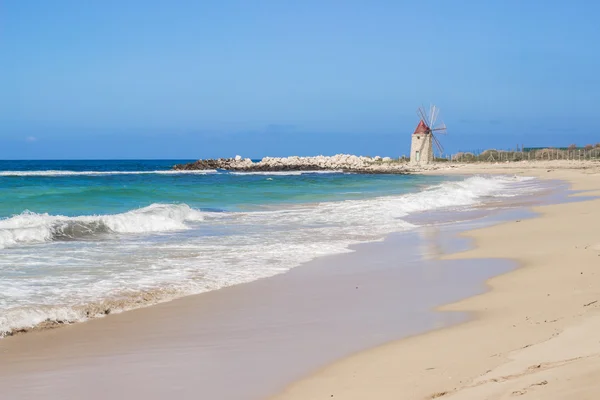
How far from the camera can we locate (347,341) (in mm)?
5406

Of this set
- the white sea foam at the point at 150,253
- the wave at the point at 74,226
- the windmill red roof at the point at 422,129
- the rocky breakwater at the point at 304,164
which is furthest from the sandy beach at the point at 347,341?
the rocky breakwater at the point at 304,164

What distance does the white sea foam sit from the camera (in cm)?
702

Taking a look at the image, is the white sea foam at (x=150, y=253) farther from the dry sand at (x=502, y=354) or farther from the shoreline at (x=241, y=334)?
the dry sand at (x=502, y=354)

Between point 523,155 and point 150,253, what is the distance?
67.2 meters

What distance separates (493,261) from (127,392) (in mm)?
6751

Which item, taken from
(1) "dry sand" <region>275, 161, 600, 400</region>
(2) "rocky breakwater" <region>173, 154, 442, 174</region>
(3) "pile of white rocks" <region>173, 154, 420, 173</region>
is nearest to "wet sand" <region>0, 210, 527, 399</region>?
(1) "dry sand" <region>275, 161, 600, 400</region>

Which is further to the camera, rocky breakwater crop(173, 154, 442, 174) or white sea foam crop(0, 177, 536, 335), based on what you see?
rocky breakwater crop(173, 154, 442, 174)

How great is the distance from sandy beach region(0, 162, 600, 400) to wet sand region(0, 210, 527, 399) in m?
0.01

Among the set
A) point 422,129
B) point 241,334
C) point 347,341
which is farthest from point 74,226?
point 422,129

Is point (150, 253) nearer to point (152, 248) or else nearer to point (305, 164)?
point (152, 248)

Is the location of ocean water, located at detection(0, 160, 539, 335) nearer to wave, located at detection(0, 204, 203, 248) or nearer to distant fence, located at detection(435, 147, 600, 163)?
wave, located at detection(0, 204, 203, 248)

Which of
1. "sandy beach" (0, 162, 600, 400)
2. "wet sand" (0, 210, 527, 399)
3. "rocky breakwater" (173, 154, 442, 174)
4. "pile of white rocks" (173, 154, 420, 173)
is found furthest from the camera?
"pile of white rocks" (173, 154, 420, 173)

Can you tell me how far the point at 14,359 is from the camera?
16.6 feet

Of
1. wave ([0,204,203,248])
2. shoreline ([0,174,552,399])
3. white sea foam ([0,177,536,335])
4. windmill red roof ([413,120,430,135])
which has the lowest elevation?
shoreline ([0,174,552,399])
